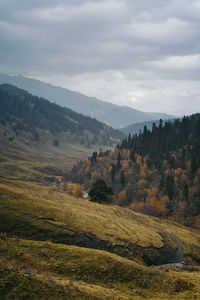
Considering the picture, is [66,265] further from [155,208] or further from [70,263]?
[155,208]

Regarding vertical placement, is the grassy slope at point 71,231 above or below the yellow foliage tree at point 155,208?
above

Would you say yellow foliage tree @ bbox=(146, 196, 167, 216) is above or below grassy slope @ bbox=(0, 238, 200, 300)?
below

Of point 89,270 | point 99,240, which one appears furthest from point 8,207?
point 89,270

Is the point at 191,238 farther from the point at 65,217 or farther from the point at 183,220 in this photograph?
the point at 65,217

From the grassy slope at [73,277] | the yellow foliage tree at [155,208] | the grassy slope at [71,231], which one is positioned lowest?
the yellow foliage tree at [155,208]

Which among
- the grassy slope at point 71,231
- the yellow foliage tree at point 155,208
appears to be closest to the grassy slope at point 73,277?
the grassy slope at point 71,231

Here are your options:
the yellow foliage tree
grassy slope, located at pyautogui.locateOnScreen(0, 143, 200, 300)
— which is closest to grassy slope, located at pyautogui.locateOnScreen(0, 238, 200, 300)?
grassy slope, located at pyautogui.locateOnScreen(0, 143, 200, 300)

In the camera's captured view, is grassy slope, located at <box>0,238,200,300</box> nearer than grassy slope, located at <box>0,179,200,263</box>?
Yes

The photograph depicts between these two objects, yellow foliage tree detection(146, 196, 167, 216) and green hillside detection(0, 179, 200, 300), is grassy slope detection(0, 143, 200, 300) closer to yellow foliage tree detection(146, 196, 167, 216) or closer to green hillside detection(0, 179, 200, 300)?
green hillside detection(0, 179, 200, 300)

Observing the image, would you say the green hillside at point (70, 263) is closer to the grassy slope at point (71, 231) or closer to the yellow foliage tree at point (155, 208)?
the grassy slope at point (71, 231)

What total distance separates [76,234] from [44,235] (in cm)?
1088

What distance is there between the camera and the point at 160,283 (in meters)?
34.8

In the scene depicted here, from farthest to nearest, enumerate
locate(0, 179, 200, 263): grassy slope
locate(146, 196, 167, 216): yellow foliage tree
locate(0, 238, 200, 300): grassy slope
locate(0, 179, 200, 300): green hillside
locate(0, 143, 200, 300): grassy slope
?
→ 1. locate(146, 196, 167, 216): yellow foliage tree
2. locate(0, 179, 200, 263): grassy slope
3. locate(0, 179, 200, 300): green hillside
4. locate(0, 143, 200, 300): grassy slope
5. locate(0, 238, 200, 300): grassy slope

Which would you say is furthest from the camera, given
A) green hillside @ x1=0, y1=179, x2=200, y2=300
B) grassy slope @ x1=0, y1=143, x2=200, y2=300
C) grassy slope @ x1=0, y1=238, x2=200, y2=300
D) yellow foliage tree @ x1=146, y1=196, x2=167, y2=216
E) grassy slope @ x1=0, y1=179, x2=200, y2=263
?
yellow foliage tree @ x1=146, y1=196, x2=167, y2=216
